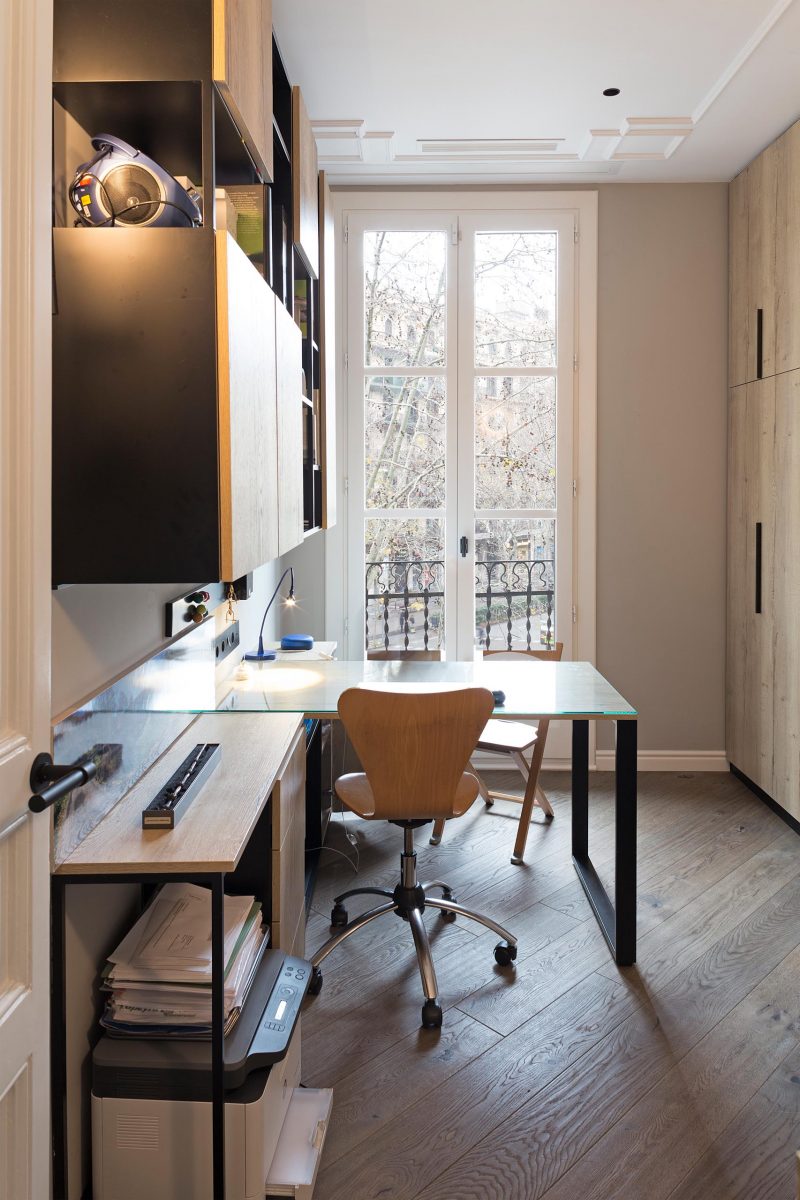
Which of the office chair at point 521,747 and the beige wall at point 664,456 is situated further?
the beige wall at point 664,456

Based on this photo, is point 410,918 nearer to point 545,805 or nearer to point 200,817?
point 200,817

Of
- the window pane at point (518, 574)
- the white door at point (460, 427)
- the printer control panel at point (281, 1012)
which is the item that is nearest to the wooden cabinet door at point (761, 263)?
the white door at point (460, 427)

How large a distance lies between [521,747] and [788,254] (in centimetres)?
221

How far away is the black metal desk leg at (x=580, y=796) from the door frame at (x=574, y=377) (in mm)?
1124

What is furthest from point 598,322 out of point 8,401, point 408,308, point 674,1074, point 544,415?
point 8,401

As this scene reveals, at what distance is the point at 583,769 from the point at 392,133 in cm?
263

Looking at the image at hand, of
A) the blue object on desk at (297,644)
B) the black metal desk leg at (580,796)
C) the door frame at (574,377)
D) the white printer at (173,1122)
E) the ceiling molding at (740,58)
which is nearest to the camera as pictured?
the white printer at (173,1122)

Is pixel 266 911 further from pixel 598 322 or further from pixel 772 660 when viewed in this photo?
pixel 598 322

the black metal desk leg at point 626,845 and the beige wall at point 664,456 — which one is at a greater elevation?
the beige wall at point 664,456

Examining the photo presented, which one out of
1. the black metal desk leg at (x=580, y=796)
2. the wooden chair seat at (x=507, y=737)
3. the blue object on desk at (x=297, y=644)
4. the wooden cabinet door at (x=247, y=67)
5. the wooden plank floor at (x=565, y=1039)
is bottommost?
the wooden plank floor at (x=565, y=1039)

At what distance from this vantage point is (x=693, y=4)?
2.76m

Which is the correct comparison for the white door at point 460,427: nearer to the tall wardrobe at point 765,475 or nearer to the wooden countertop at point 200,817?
the tall wardrobe at point 765,475

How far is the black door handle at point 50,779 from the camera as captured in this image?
122cm

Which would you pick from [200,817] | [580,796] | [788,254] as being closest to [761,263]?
[788,254]
